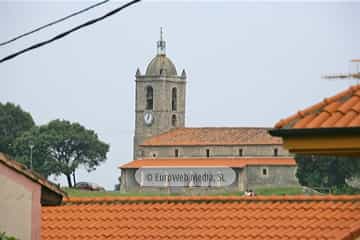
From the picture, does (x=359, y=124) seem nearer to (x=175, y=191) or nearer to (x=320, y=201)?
(x=320, y=201)

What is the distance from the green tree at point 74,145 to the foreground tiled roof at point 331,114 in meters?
138

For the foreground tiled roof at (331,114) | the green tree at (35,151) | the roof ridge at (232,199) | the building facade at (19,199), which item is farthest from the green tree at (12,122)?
the foreground tiled roof at (331,114)

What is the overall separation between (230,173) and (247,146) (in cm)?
297

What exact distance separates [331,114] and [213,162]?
124m

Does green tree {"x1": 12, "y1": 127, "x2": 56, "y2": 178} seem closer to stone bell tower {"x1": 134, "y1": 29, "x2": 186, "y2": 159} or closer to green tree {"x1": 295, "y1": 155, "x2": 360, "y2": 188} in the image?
stone bell tower {"x1": 134, "y1": 29, "x2": 186, "y2": 159}

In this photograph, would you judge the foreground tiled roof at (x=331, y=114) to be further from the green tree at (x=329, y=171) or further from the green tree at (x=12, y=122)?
the green tree at (x=12, y=122)

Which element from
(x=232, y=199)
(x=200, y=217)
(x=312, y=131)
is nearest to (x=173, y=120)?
(x=232, y=199)

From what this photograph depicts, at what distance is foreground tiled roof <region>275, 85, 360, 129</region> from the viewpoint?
9.48m

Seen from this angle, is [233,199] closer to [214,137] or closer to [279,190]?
[279,190]

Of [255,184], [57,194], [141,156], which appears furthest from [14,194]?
[141,156]

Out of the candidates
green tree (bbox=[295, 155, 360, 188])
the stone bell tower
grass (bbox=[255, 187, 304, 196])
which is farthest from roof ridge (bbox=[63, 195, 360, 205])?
the stone bell tower

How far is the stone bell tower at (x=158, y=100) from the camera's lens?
503 ft

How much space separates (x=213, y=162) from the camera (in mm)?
133750

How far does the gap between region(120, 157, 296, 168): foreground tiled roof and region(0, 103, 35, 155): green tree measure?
14.3m
